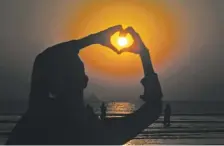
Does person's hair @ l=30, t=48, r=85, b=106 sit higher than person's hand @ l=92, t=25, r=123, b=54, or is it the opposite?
person's hand @ l=92, t=25, r=123, b=54

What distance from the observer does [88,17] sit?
1.88 metres

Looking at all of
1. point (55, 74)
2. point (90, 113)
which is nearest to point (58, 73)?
point (55, 74)

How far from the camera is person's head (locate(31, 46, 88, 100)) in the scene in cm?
87

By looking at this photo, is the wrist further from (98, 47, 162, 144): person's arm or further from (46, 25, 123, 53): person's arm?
(98, 47, 162, 144): person's arm

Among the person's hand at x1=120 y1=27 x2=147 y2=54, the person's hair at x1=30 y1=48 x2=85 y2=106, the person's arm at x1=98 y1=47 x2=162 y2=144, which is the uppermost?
the person's hand at x1=120 y1=27 x2=147 y2=54

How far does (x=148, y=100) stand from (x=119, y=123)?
0.18 meters

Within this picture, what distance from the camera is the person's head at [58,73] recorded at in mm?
867

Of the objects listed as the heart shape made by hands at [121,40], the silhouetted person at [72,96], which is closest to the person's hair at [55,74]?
the silhouetted person at [72,96]

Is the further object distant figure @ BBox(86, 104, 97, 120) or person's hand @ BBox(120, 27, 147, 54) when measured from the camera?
distant figure @ BBox(86, 104, 97, 120)

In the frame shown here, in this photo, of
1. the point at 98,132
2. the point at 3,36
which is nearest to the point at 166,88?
the point at 98,132

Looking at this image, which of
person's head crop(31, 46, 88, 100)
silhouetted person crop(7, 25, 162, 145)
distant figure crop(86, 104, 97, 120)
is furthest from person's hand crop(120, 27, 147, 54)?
distant figure crop(86, 104, 97, 120)

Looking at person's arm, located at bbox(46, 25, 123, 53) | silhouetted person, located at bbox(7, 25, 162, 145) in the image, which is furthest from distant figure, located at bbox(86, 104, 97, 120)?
person's arm, located at bbox(46, 25, 123, 53)

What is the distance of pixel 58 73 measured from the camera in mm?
1030

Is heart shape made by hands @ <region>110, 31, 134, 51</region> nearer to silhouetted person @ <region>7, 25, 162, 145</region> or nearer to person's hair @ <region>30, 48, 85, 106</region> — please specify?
silhouetted person @ <region>7, 25, 162, 145</region>
